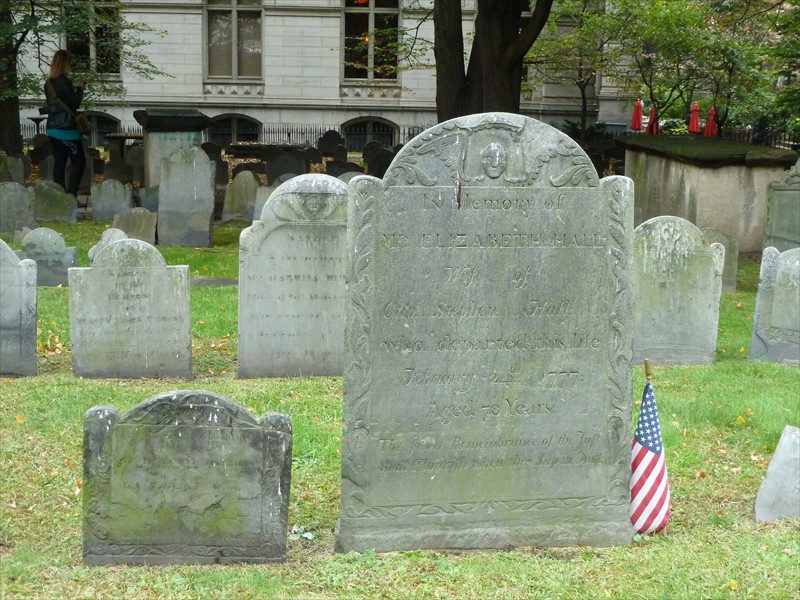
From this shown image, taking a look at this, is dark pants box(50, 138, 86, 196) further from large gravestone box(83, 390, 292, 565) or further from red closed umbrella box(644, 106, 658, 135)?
large gravestone box(83, 390, 292, 565)

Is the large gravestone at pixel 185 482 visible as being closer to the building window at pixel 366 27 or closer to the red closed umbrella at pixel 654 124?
the red closed umbrella at pixel 654 124

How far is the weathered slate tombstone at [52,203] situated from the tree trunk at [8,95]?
13.1 ft

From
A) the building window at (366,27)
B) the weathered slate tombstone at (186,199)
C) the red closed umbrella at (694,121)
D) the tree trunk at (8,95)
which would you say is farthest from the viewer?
the building window at (366,27)

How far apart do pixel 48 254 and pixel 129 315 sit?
168 inches

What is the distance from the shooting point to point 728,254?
12930 mm

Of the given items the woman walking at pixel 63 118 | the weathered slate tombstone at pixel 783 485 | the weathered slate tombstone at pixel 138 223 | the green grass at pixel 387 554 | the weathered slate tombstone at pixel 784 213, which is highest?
the woman walking at pixel 63 118

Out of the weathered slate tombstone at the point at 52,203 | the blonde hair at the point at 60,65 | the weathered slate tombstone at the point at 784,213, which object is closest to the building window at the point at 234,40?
the blonde hair at the point at 60,65

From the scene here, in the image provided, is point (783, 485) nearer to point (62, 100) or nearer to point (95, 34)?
point (62, 100)

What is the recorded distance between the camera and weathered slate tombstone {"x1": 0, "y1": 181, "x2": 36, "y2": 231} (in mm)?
16078

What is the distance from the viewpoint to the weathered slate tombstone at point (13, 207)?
52.7ft

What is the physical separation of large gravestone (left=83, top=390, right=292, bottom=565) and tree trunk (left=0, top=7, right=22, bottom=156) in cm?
1669

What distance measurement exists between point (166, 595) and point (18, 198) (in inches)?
496

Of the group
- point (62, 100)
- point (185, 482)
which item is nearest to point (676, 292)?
point (185, 482)

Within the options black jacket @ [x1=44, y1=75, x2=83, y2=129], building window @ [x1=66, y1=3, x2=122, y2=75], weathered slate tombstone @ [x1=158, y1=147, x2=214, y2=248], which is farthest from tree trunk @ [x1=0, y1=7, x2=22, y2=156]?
weathered slate tombstone @ [x1=158, y1=147, x2=214, y2=248]
